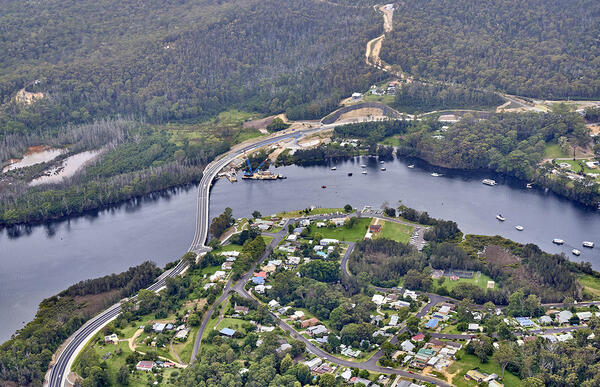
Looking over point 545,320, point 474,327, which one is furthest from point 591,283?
point 474,327

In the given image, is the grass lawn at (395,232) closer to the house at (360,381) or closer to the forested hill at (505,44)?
the house at (360,381)

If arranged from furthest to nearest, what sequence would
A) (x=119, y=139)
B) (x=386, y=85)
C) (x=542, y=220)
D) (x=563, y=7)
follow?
(x=563, y=7) < (x=386, y=85) < (x=119, y=139) < (x=542, y=220)

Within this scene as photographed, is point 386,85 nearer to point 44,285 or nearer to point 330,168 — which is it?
point 330,168

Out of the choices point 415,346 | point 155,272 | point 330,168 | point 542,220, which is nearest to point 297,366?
point 415,346

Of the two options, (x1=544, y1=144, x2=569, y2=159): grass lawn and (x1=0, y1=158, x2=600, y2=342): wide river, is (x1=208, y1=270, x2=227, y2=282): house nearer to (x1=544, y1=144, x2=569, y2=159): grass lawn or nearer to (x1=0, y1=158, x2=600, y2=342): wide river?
(x1=0, y1=158, x2=600, y2=342): wide river

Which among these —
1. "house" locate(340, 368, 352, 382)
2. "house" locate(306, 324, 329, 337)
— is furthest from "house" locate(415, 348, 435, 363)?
"house" locate(306, 324, 329, 337)
